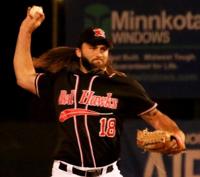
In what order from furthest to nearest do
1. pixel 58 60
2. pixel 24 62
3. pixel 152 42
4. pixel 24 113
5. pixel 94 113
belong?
pixel 24 113, pixel 152 42, pixel 58 60, pixel 24 62, pixel 94 113

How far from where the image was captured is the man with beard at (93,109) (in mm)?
4918

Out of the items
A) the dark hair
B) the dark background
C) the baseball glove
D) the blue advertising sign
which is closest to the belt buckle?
the baseball glove

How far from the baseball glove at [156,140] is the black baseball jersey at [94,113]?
0.54 ft

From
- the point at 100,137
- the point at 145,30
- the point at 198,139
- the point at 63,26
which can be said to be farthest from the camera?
the point at 63,26

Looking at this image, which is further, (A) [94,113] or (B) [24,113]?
(B) [24,113]

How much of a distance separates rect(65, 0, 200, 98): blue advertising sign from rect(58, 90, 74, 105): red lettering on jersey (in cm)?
310

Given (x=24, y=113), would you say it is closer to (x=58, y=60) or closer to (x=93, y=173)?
(x=58, y=60)

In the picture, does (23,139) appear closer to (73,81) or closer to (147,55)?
(147,55)

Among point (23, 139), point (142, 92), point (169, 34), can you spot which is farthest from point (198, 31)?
point (142, 92)

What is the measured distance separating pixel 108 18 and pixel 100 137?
11.1ft

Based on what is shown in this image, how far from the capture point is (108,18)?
813 centimetres

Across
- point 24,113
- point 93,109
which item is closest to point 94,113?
point 93,109

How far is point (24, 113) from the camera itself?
360 inches

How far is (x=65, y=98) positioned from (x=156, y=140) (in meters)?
0.65
